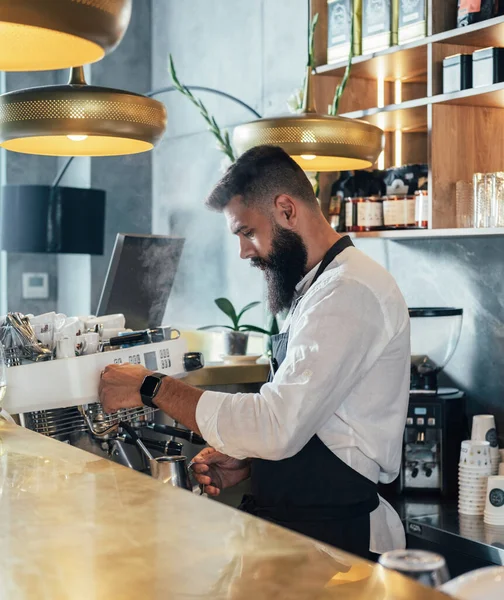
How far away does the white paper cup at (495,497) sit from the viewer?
2.77 m

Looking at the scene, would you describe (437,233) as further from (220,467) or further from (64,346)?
(64,346)

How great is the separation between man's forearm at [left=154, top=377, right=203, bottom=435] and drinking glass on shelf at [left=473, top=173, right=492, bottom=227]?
1.36 meters

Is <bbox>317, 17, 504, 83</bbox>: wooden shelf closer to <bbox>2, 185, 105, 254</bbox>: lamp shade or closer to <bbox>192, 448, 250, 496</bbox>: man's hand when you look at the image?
<bbox>192, 448, 250, 496</bbox>: man's hand

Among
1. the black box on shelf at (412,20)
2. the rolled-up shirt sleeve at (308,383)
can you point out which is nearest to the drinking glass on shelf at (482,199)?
the black box on shelf at (412,20)

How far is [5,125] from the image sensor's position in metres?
1.99

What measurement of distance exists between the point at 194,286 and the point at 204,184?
2.12 feet

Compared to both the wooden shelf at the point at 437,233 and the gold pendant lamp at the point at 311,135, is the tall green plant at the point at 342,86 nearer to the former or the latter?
the wooden shelf at the point at 437,233

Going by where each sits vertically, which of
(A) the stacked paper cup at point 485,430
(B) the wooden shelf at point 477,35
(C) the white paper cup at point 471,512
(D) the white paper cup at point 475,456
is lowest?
(C) the white paper cup at point 471,512

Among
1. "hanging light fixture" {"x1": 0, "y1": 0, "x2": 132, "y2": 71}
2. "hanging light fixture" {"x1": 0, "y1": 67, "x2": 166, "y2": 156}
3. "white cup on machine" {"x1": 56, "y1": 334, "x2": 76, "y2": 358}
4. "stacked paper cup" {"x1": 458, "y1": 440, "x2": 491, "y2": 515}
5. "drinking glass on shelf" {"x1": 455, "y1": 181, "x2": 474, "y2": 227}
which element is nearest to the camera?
"hanging light fixture" {"x1": 0, "y1": 0, "x2": 132, "y2": 71}

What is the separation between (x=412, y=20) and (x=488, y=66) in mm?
439

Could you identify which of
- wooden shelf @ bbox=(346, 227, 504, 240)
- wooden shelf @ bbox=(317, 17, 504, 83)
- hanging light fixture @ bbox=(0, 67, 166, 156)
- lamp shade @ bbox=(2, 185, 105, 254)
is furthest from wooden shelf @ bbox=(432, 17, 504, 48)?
→ lamp shade @ bbox=(2, 185, 105, 254)

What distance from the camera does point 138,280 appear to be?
3.70 m

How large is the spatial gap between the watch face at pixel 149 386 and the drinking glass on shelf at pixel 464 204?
1.51 metres

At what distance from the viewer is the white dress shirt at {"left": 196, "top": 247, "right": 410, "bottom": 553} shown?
1947 millimetres
